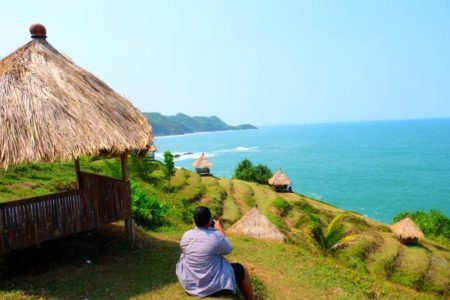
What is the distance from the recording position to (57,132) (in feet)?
26.3

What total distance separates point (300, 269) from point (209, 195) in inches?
770

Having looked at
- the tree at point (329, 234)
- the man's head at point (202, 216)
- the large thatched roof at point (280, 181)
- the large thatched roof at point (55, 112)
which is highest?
the large thatched roof at point (55, 112)

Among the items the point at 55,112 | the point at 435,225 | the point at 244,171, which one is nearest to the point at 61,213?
the point at 55,112

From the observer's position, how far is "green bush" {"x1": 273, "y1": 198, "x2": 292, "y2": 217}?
29672 millimetres

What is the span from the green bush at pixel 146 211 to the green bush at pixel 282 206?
646 inches

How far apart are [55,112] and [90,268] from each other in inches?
132

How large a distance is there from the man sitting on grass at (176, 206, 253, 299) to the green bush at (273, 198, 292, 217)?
23380 mm

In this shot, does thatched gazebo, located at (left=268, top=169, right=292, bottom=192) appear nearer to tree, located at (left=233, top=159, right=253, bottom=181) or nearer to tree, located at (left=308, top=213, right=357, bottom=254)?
tree, located at (left=233, top=159, right=253, bottom=181)

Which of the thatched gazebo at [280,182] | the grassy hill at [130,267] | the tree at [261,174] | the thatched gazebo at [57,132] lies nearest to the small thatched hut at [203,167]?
the thatched gazebo at [280,182]

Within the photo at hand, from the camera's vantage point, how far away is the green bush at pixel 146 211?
13477 millimetres

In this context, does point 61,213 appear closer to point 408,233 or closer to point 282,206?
point 282,206

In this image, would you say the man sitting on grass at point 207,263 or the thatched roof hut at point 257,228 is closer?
the man sitting on grass at point 207,263

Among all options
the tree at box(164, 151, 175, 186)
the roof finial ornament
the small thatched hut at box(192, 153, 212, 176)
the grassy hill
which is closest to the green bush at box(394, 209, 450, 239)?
the grassy hill

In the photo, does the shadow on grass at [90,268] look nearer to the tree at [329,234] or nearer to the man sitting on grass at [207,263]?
the man sitting on grass at [207,263]
